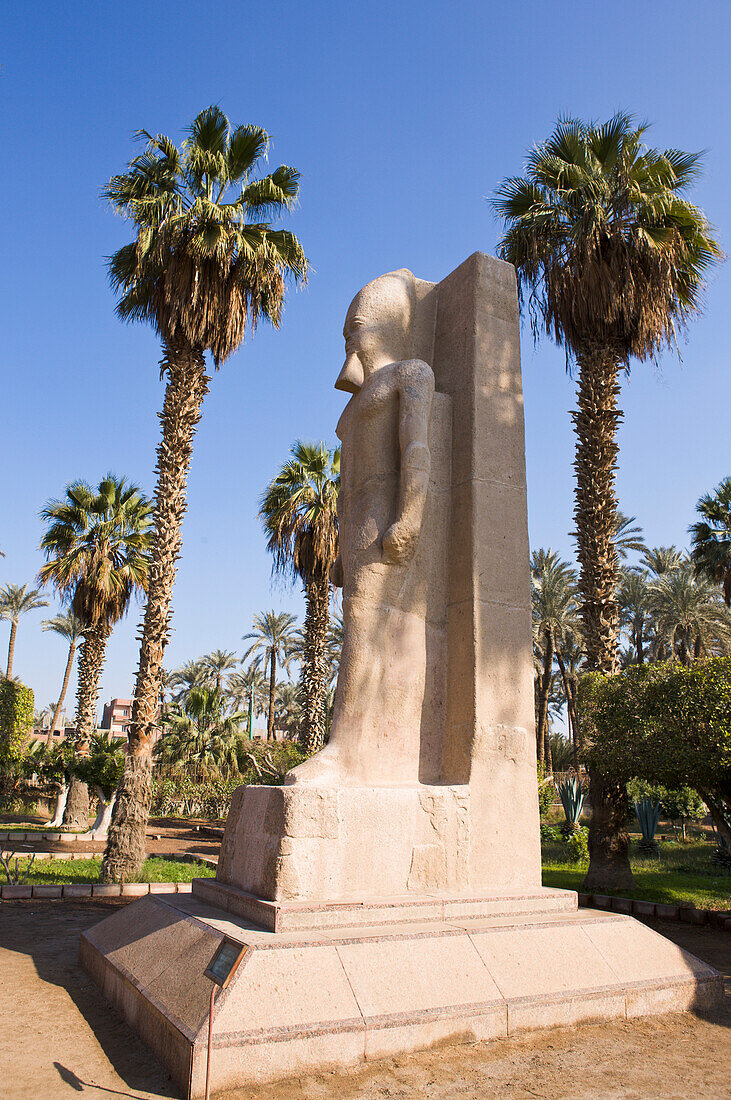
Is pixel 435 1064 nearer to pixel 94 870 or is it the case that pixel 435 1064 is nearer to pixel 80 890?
pixel 80 890

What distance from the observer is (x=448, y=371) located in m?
5.62

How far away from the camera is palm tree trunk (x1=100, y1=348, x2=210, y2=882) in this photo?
1059cm

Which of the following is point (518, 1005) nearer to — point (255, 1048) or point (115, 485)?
point (255, 1048)

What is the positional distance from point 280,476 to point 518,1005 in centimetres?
1817

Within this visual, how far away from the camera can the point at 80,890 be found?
9.47 metres

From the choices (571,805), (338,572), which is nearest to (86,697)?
(571,805)

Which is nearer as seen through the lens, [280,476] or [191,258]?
[191,258]

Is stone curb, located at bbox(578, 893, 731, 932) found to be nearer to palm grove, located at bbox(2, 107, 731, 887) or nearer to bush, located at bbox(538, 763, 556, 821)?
palm grove, located at bbox(2, 107, 731, 887)

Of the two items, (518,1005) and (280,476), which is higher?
(280,476)

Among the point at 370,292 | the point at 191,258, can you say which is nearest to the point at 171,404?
the point at 191,258

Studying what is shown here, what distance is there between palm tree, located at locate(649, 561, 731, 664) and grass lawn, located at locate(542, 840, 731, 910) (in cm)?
1286

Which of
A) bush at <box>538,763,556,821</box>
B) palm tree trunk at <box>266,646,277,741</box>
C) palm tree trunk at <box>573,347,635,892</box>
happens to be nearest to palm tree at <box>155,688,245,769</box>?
palm tree trunk at <box>266,646,277,741</box>

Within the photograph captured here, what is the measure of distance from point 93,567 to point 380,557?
16.2 metres

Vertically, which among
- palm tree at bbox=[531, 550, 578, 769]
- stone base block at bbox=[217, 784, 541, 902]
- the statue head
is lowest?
stone base block at bbox=[217, 784, 541, 902]
